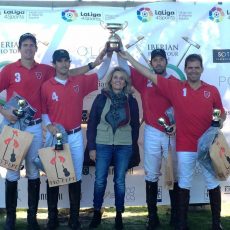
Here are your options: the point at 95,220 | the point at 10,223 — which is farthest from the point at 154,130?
the point at 10,223

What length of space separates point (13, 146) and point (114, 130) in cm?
104

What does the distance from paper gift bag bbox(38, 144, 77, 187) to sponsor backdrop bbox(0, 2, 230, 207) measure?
3.28 ft

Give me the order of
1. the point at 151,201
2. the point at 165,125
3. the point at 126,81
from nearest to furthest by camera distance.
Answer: the point at 165,125 → the point at 126,81 → the point at 151,201

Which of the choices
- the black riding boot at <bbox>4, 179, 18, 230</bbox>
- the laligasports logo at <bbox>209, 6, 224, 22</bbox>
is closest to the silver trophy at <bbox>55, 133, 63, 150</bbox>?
the black riding boot at <bbox>4, 179, 18, 230</bbox>

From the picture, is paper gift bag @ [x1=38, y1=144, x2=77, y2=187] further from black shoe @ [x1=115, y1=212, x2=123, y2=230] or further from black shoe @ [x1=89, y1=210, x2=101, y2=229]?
black shoe @ [x1=115, y1=212, x2=123, y2=230]

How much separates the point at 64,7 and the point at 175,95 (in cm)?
184

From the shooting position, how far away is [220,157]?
412cm

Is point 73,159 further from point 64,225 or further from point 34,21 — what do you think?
point 34,21

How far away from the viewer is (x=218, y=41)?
525 cm

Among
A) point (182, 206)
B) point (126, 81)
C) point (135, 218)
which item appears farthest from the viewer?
point (135, 218)

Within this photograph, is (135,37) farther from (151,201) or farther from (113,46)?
(151,201)

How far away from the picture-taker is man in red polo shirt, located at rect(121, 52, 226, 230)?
4.19 m

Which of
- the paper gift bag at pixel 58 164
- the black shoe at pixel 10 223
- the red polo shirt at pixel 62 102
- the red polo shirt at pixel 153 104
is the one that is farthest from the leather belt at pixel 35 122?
the red polo shirt at pixel 153 104

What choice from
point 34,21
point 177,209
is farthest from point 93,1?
point 177,209
